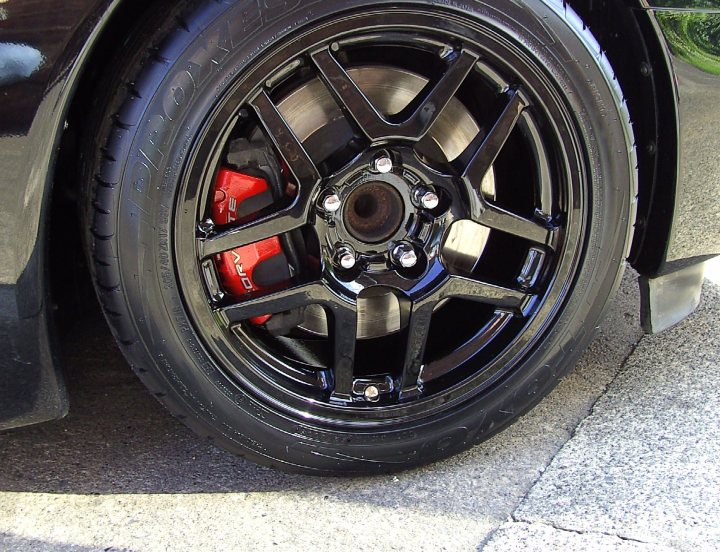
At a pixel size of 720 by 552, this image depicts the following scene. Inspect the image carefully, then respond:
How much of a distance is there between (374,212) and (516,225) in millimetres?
335

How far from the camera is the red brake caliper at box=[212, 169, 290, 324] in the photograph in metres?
1.89

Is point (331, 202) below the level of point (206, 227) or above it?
below

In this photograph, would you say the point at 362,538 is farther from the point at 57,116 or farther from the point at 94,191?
the point at 57,116

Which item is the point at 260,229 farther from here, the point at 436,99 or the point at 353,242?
the point at 436,99

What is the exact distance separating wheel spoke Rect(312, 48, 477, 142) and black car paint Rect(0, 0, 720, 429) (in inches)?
8.8

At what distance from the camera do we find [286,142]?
5.94 ft

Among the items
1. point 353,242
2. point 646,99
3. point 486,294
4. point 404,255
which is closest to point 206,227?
point 353,242

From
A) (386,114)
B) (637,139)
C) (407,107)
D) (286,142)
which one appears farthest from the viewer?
(637,139)

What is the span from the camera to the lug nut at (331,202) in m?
1.88

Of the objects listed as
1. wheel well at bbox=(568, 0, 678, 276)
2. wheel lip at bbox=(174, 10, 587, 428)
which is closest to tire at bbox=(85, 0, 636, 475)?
wheel lip at bbox=(174, 10, 587, 428)

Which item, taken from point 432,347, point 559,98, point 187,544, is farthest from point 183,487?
point 559,98

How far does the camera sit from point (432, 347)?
2.22 metres

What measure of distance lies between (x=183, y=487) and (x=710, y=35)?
156 cm

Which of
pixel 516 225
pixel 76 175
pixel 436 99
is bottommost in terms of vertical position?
pixel 516 225
